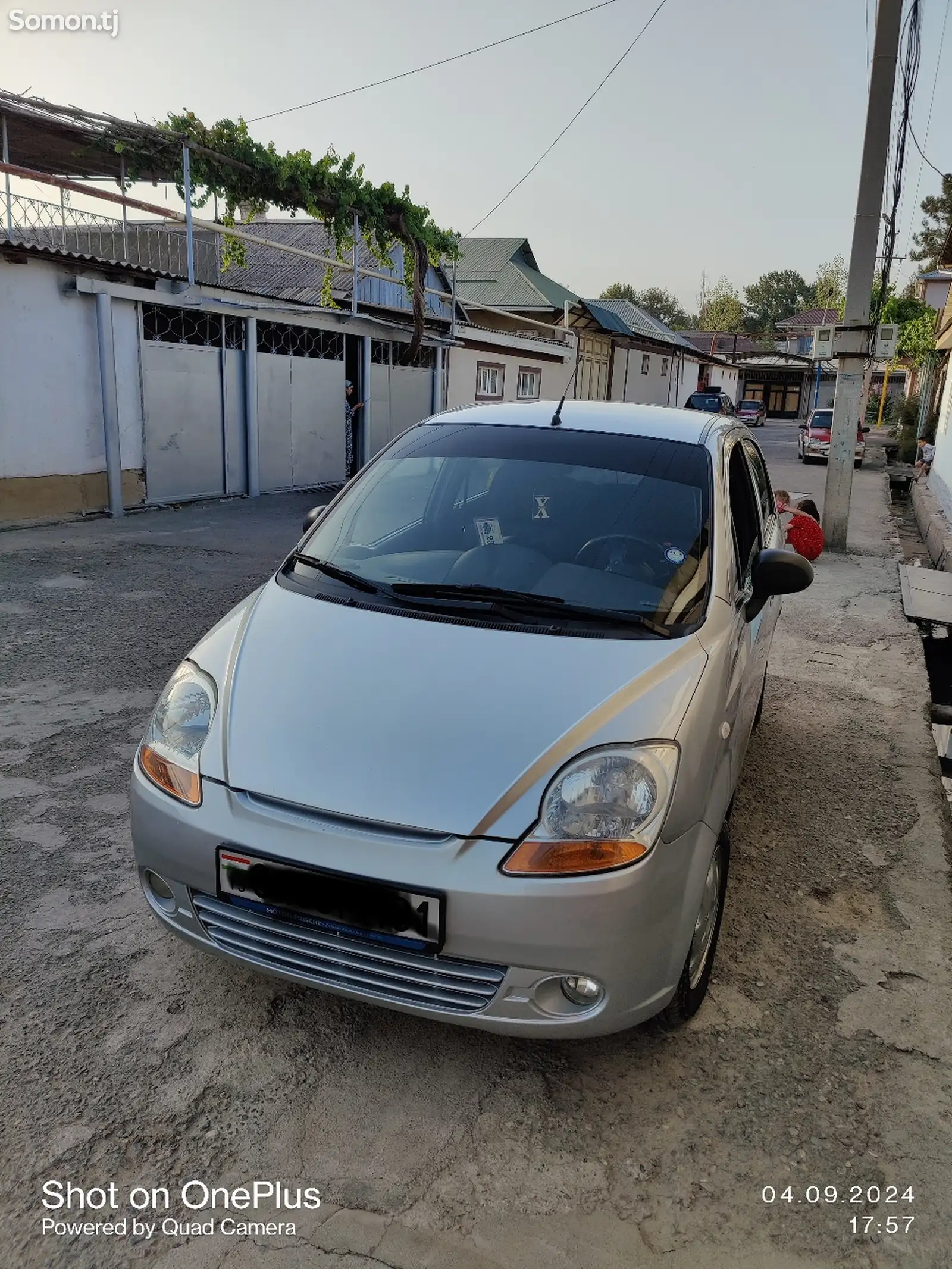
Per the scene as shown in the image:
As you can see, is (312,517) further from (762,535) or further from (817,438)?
(817,438)

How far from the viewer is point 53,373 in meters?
10.5

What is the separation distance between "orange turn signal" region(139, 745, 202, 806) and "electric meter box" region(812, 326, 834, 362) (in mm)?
10372

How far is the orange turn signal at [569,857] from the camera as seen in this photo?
2141 mm

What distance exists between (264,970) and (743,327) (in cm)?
10522

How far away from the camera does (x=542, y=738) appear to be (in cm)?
230

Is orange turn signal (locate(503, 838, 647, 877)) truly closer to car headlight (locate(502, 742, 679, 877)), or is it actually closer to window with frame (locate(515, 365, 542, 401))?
car headlight (locate(502, 742, 679, 877))

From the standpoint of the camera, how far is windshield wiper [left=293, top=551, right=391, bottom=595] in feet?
9.92

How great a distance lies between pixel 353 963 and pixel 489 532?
1561mm

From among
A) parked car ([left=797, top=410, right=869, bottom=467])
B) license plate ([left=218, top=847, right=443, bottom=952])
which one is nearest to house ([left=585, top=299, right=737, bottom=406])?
parked car ([left=797, top=410, right=869, bottom=467])

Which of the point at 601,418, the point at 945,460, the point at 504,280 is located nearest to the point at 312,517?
the point at 601,418

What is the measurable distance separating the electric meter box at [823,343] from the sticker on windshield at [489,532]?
9109 millimetres

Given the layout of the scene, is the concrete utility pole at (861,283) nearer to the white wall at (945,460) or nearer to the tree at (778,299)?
the white wall at (945,460)

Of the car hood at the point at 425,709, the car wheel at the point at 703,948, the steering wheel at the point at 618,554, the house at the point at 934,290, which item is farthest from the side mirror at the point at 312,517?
the house at the point at 934,290

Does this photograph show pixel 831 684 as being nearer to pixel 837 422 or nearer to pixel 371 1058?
pixel 371 1058
